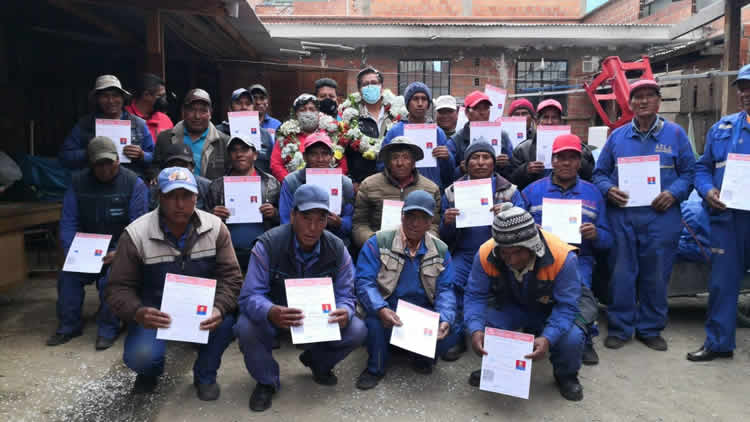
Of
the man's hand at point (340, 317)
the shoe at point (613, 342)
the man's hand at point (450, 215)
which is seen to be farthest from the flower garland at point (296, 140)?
the shoe at point (613, 342)

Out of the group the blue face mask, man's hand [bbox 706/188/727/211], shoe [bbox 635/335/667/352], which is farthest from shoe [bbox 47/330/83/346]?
man's hand [bbox 706/188/727/211]

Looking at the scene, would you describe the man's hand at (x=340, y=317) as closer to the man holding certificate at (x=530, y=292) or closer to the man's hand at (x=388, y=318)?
the man's hand at (x=388, y=318)

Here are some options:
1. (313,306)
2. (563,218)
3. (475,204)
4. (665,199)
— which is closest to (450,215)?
(475,204)

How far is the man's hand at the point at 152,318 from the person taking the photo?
10.4 ft

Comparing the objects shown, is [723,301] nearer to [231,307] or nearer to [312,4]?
[231,307]

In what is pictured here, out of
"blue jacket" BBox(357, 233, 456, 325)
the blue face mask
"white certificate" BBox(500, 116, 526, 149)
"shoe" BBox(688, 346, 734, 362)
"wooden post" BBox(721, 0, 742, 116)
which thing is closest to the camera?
"blue jacket" BBox(357, 233, 456, 325)

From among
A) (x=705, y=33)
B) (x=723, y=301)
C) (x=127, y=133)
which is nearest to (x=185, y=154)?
(x=127, y=133)

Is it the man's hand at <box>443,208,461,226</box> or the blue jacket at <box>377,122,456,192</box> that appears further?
the blue jacket at <box>377,122,456,192</box>

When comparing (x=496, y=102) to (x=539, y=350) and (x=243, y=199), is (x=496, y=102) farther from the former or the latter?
(x=539, y=350)

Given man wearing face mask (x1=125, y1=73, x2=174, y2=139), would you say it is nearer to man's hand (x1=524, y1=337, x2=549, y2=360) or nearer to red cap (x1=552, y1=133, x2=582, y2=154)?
red cap (x1=552, y1=133, x2=582, y2=154)

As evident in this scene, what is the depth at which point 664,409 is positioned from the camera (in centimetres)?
343

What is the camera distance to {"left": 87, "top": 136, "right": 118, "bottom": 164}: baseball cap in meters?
4.26

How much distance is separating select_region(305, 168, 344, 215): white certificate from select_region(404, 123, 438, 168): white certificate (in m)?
0.87

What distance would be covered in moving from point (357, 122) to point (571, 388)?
3.23 metres
